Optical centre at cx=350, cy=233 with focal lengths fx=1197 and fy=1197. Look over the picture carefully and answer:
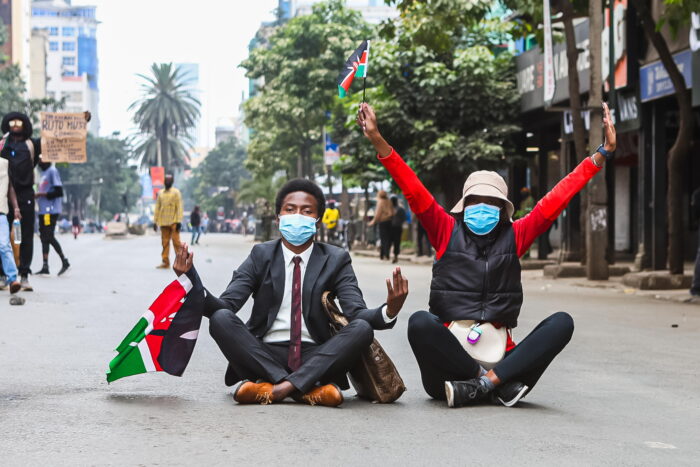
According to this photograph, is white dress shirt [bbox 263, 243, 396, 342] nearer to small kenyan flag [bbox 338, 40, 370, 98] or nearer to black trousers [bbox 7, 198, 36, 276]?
small kenyan flag [bbox 338, 40, 370, 98]

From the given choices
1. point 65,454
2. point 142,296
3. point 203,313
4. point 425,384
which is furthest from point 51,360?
point 142,296

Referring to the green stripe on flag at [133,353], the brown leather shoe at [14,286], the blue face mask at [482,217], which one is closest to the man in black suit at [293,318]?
the green stripe on flag at [133,353]

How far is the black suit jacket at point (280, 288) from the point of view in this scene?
254 inches

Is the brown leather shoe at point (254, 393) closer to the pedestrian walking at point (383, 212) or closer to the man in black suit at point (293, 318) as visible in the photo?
the man in black suit at point (293, 318)

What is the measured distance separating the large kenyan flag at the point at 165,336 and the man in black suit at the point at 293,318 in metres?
0.12

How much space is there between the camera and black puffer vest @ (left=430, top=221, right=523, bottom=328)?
637 cm

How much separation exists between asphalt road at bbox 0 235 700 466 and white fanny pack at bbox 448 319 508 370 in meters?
0.28

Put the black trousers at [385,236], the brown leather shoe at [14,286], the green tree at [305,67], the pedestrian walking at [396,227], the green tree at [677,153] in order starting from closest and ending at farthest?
the brown leather shoe at [14,286] < the green tree at [677,153] < the pedestrian walking at [396,227] < the black trousers at [385,236] < the green tree at [305,67]

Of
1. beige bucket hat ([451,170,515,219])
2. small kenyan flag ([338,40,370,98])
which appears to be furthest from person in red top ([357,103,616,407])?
small kenyan flag ([338,40,370,98])

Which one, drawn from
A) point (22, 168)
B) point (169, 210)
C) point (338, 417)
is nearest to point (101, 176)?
point (169, 210)

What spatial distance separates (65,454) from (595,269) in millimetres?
15054

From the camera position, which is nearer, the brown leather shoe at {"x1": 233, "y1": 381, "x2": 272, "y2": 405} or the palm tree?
the brown leather shoe at {"x1": 233, "y1": 381, "x2": 272, "y2": 405}

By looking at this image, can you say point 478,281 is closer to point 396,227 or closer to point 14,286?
point 14,286

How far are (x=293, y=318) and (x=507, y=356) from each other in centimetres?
117
